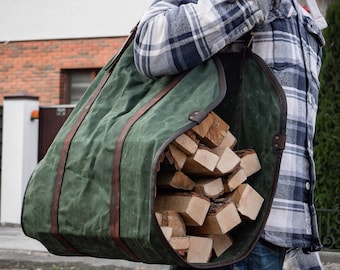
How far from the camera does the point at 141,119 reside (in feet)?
7.28

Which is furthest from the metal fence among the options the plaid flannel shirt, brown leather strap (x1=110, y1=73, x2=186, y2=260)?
brown leather strap (x1=110, y1=73, x2=186, y2=260)

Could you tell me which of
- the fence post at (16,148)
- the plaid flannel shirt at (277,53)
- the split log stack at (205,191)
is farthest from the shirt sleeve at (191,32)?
the fence post at (16,148)

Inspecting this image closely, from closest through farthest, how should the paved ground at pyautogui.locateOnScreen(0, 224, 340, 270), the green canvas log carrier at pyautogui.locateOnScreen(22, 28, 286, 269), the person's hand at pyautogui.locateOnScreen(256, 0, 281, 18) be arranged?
the green canvas log carrier at pyautogui.locateOnScreen(22, 28, 286, 269) < the person's hand at pyautogui.locateOnScreen(256, 0, 281, 18) < the paved ground at pyautogui.locateOnScreen(0, 224, 340, 270)

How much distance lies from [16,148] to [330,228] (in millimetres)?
6210

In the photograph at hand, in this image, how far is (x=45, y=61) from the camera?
1683cm

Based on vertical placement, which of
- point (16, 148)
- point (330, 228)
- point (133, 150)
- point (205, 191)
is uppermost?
point (133, 150)

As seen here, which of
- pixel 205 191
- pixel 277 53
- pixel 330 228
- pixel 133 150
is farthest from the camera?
pixel 330 228

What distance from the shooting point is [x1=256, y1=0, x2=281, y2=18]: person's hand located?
92.8 inches

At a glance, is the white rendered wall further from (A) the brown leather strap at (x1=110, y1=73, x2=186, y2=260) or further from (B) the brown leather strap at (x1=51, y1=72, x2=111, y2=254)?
(A) the brown leather strap at (x1=110, y1=73, x2=186, y2=260)

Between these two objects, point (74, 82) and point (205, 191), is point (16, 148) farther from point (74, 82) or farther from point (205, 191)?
point (205, 191)

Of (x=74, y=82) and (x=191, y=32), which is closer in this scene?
(x=191, y=32)

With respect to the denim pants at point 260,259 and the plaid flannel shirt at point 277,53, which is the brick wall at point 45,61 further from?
the denim pants at point 260,259

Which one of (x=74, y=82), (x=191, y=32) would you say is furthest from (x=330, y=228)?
(x=74, y=82)

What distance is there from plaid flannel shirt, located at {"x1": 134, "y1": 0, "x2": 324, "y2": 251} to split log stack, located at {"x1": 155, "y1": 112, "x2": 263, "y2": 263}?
0.13 meters
